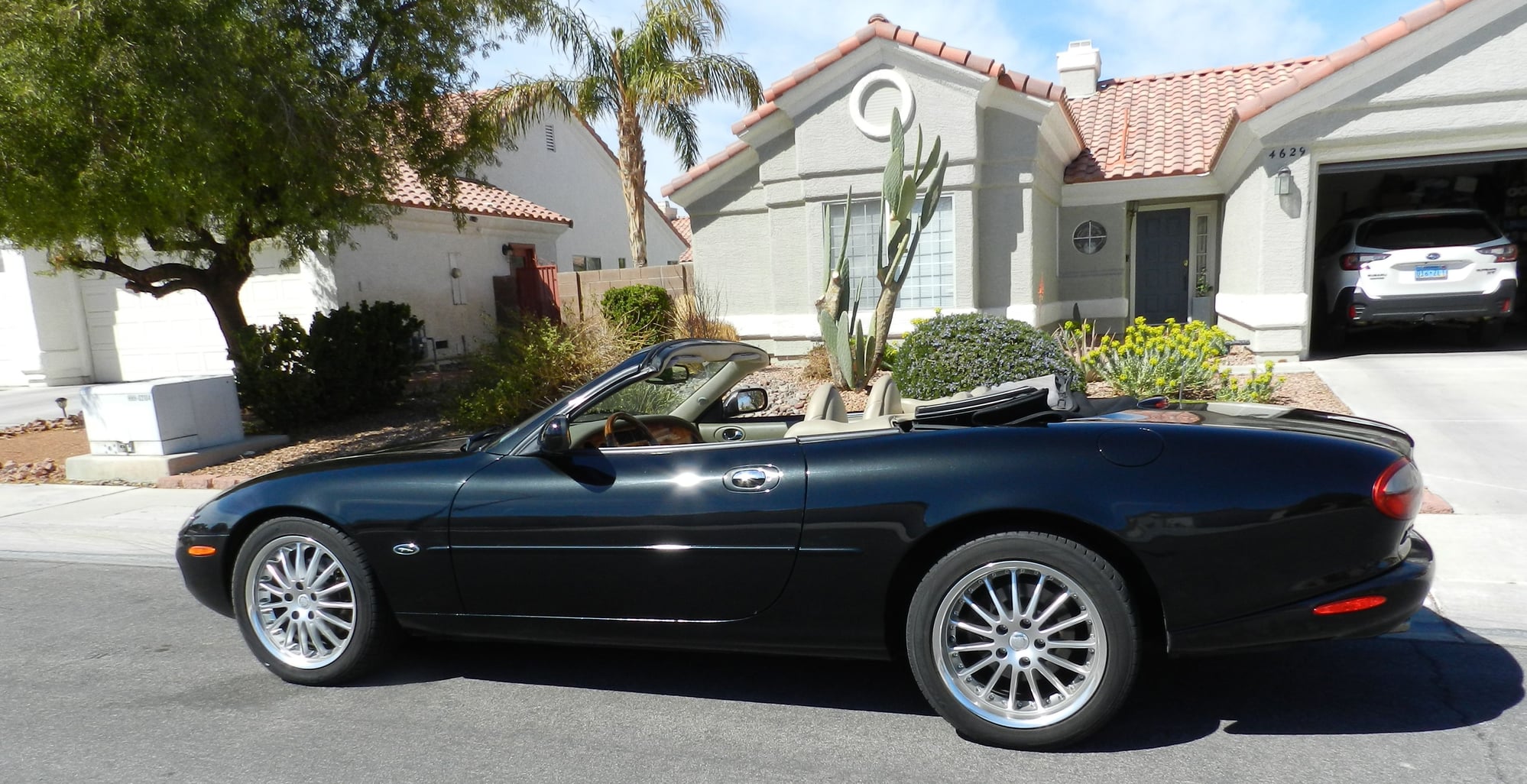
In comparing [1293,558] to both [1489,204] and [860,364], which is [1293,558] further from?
[1489,204]

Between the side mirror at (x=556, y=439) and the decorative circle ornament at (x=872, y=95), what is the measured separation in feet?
31.1

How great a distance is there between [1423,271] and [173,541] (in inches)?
484

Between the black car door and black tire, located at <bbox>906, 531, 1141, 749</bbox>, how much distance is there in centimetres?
56

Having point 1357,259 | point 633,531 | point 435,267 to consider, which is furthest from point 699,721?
point 435,267

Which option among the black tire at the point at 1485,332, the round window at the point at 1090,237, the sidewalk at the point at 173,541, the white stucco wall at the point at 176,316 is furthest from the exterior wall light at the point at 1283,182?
the white stucco wall at the point at 176,316

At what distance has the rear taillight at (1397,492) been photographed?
3010 millimetres

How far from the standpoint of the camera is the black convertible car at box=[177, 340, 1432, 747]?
303cm

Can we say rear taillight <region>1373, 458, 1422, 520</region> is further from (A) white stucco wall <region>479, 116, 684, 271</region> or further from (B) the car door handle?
(A) white stucco wall <region>479, 116, 684, 271</region>

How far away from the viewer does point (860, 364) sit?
10.1m

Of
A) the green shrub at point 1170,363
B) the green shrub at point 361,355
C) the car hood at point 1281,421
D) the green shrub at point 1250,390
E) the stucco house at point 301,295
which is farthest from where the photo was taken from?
the stucco house at point 301,295

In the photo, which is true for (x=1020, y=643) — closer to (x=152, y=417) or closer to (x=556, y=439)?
(x=556, y=439)

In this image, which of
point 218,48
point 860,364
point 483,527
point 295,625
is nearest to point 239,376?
point 218,48

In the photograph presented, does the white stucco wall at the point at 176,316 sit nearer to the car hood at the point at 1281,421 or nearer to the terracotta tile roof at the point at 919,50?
the terracotta tile roof at the point at 919,50

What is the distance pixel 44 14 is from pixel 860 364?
745 cm
